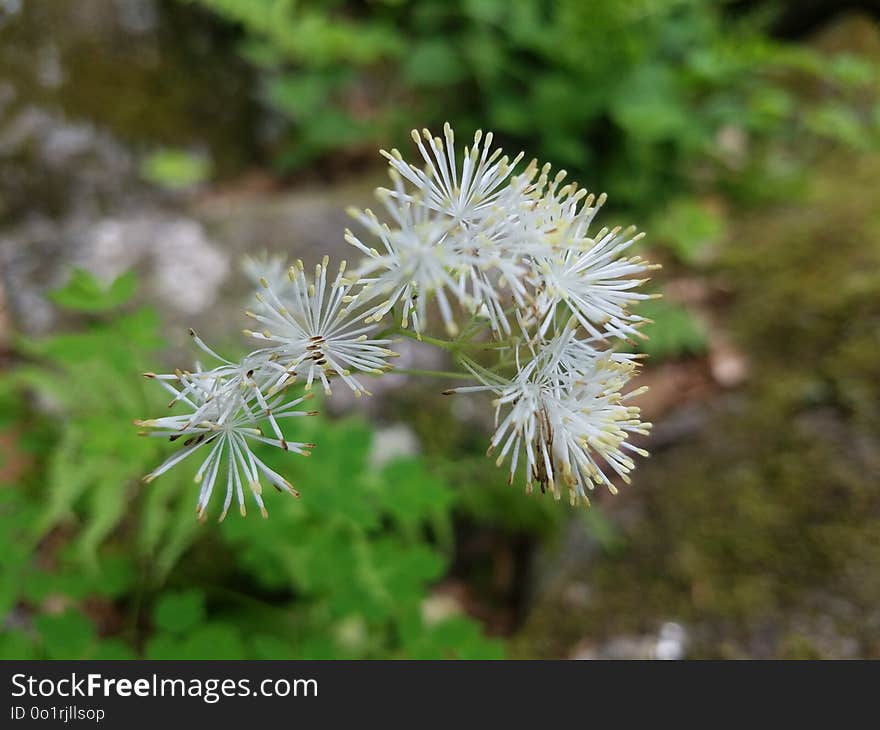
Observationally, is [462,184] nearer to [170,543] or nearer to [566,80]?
[170,543]

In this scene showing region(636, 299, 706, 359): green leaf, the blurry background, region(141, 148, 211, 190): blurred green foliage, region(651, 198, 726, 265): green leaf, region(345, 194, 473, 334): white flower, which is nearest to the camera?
region(345, 194, 473, 334): white flower

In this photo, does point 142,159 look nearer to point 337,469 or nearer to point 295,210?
point 295,210

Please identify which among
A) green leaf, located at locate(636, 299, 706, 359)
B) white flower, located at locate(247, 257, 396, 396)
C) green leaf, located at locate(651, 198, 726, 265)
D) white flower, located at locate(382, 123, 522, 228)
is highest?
green leaf, located at locate(651, 198, 726, 265)

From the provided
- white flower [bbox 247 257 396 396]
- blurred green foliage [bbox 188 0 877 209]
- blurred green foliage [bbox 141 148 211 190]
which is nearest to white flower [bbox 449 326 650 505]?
white flower [bbox 247 257 396 396]

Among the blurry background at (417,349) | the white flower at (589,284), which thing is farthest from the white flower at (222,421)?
the blurry background at (417,349)

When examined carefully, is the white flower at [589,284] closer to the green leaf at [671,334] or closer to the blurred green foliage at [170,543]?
the blurred green foliage at [170,543]

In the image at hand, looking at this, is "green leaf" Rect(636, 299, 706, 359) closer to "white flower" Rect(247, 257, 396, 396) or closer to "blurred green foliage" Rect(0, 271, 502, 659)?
"blurred green foliage" Rect(0, 271, 502, 659)

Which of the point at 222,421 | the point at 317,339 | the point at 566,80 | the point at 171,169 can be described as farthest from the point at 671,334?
the point at 171,169

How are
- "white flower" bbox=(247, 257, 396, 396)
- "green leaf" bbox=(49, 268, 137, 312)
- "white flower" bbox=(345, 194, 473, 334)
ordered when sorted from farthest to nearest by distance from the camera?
"green leaf" bbox=(49, 268, 137, 312) < "white flower" bbox=(247, 257, 396, 396) < "white flower" bbox=(345, 194, 473, 334)
